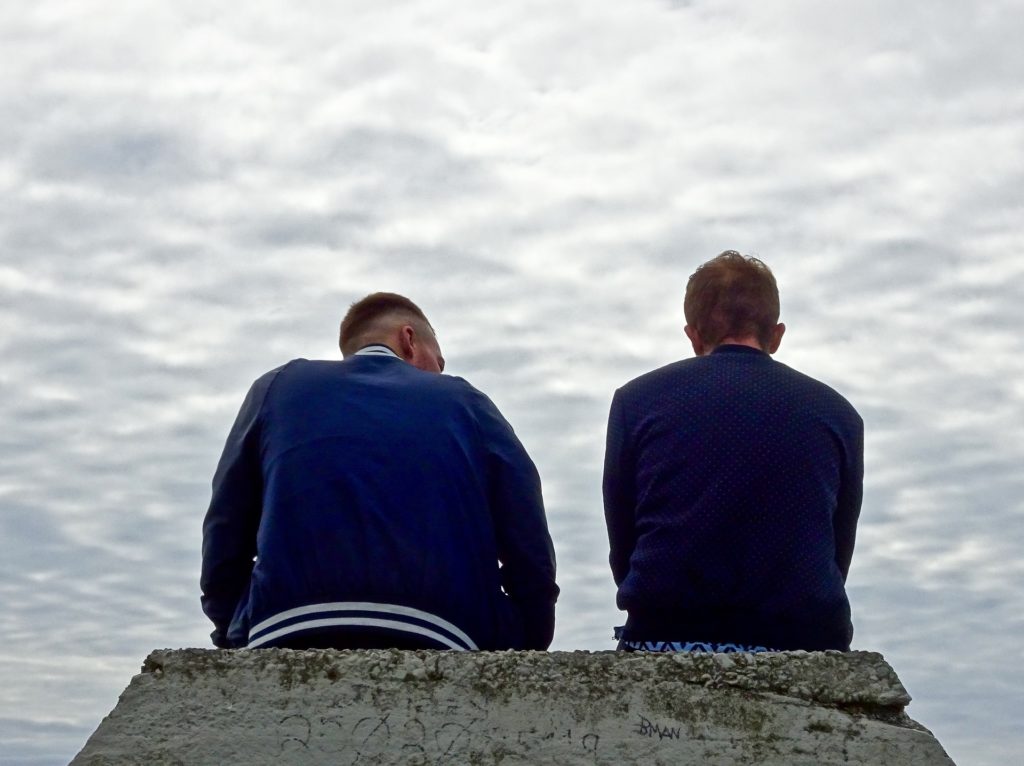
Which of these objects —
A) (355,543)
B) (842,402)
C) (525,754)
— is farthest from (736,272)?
(525,754)

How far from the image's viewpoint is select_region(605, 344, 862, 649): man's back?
148 inches

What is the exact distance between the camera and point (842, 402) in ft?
13.6

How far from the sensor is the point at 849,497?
4.14 meters

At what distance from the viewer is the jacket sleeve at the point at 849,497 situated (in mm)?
4109

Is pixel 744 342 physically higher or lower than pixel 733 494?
higher

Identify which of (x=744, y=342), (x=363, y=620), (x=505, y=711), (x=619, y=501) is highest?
(x=744, y=342)

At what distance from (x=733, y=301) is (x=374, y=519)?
134cm

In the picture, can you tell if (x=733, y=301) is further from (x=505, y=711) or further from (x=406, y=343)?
(x=505, y=711)

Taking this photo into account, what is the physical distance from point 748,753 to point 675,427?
117 cm

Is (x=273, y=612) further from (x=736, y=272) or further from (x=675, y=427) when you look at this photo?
(x=736, y=272)

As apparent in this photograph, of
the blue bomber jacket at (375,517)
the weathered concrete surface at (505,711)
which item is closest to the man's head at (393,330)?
the blue bomber jacket at (375,517)

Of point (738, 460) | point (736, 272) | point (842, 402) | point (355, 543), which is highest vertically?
point (736, 272)

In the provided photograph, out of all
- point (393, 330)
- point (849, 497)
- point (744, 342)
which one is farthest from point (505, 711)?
point (393, 330)

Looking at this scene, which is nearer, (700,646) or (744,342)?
(700,646)
